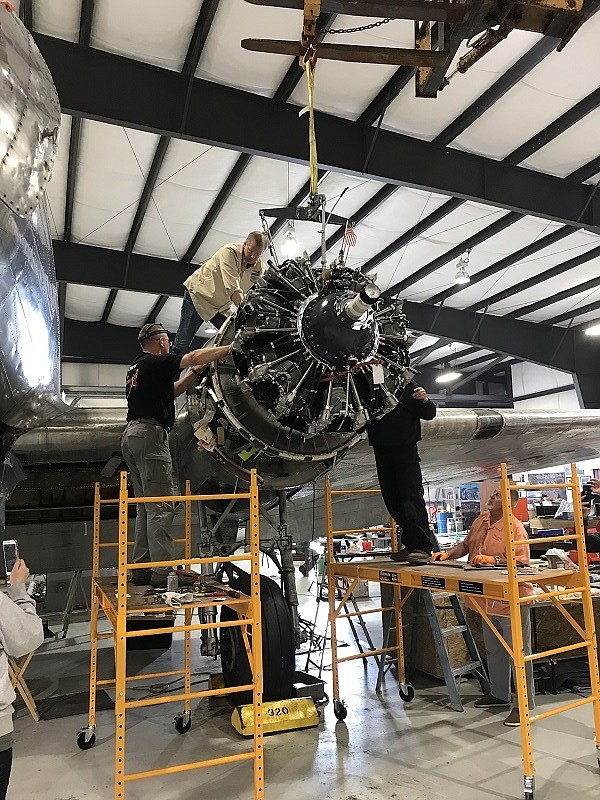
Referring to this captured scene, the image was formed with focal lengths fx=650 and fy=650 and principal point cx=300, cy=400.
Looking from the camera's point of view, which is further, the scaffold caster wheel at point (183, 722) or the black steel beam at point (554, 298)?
the black steel beam at point (554, 298)

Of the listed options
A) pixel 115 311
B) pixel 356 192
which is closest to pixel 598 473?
pixel 356 192

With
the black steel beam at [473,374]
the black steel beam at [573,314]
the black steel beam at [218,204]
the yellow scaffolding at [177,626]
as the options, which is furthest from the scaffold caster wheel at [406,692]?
the black steel beam at [473,374]

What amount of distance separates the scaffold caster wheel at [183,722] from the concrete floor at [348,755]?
0.05 metres

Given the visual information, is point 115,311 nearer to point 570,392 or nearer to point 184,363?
point 184,363

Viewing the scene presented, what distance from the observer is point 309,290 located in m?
4.57

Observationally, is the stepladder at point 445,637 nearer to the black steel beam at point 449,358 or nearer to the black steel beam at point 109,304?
the black steel beam at point 109,304

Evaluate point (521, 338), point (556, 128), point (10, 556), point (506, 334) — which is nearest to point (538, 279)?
point (506, 334)

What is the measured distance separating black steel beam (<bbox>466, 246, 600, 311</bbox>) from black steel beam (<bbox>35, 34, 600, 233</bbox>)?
4.41 m

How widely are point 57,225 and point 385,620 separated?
34.8 feet

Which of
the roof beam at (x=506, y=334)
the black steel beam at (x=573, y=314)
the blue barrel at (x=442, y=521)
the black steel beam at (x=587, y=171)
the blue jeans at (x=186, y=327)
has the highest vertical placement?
the black steel beam at (x=587, y=171)

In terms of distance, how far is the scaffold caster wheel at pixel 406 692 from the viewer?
21.0 feet

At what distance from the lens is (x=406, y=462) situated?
595 cm

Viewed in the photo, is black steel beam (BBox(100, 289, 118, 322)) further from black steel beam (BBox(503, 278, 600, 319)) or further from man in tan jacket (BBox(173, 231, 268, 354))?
man in tan jacket (BBox(173, 231, 268, 354))

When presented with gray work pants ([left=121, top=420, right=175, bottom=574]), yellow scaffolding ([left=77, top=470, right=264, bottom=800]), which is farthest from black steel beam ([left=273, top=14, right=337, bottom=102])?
yellow scaffolding ([left=77, top=470, right=264, bottom=800])
